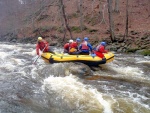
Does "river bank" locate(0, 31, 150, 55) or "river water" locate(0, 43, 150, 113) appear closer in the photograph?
"river water" locate(0, 43, 150, 113)

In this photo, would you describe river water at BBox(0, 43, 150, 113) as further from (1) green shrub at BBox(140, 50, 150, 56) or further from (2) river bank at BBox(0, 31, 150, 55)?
(2) river bank at BBox(0, 31, 150, 55)

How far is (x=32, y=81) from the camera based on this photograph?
883 cm

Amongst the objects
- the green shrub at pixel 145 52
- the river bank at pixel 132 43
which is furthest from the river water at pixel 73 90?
the river bank at pixel 132 43

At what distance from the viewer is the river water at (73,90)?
6297mm

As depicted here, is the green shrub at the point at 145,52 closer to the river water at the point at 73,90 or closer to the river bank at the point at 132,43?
the river bank at the point at 132,43

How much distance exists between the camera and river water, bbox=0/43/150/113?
630 cm

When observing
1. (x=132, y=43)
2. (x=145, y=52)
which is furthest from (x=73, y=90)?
(x=132, y=43)

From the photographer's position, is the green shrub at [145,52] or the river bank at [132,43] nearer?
the green shrub at [145,52]

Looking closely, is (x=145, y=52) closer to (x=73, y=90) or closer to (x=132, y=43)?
(x=132, y=43)

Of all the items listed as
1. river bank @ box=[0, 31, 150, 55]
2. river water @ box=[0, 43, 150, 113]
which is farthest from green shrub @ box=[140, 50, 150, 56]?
river water @ box=[0, 43, 150, 113]

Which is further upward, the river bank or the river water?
the river bank

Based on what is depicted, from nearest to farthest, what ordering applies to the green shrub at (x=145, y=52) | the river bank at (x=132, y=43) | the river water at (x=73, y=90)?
the river water at (x=73, y=90) → the green shrub at (x=145, y=52) → the river bank at (x=132, y=43)

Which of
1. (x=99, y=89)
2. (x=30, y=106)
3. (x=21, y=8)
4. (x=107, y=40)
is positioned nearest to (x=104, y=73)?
(x=99, y=89)

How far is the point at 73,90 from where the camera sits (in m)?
7.59
